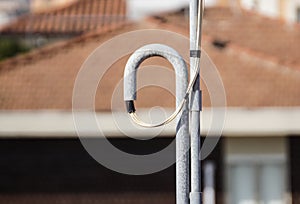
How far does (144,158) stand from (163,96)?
2.05 meters

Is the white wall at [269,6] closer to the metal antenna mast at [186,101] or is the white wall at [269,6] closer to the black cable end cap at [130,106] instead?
the metal antenna mast at [186,101]

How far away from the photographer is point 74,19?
105 ft

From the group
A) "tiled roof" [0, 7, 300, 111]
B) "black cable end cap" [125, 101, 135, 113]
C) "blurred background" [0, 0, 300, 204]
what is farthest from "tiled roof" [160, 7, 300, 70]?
"black cable end cap" [125, 101, 135, 113]

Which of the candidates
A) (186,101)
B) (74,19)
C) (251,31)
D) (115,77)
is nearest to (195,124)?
(186,101)

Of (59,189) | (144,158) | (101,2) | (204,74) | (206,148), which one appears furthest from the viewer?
(101,2)

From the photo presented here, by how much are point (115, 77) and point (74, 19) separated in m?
12.8

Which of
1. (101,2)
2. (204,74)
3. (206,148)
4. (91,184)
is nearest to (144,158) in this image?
(91,184)

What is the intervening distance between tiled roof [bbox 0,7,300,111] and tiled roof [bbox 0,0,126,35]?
28.3 ft

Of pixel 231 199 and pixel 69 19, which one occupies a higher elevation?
pixel 69 19

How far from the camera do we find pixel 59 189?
1797 centimetres

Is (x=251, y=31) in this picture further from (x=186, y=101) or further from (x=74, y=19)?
(x=186, y=101)

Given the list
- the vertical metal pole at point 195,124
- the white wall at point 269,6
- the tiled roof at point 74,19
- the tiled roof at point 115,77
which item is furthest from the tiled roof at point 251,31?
the vertical metal pole at point 195,124

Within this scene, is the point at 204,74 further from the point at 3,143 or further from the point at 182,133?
the point at 3,143

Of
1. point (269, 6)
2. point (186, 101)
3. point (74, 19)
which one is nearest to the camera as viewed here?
point (186, 101)
